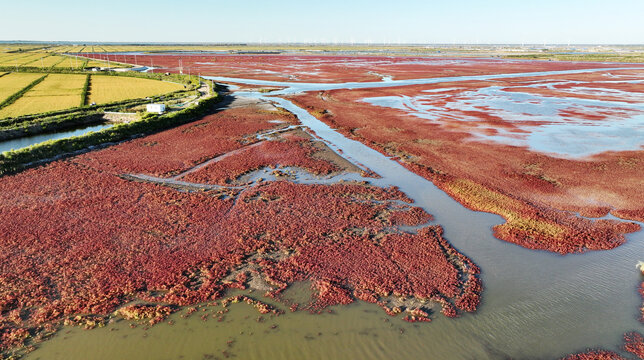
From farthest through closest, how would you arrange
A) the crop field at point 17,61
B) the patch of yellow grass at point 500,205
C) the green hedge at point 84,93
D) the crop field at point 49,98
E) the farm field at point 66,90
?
the crop field at point 17,61, the green hedge at point 84,93, the farm field at point 66,90, the crop field at point 49,98, the patch of yellow grass at point 500,205

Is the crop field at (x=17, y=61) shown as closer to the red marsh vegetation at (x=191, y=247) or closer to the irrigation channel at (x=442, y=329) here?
the red marsh vegetation at (x=191, y=247)

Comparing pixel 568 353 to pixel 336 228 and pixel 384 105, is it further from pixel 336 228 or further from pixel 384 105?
pixel 384 105

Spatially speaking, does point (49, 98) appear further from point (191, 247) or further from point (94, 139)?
point (191, 247)

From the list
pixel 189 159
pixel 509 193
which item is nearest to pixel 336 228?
pixel 509 193

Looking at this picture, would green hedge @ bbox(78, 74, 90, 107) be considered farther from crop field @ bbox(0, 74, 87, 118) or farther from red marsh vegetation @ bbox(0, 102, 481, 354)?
red marsh vegetation @ bbox(0, 102, 481, 354)

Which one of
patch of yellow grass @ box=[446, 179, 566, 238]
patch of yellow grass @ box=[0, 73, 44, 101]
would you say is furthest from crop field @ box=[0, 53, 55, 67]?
patch of yellow grass @ box=[446, 179, 566, 238]

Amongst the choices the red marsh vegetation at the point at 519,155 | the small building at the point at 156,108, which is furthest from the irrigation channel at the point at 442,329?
the small building at the point at 156,108

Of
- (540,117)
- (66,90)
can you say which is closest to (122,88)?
(66,90)
